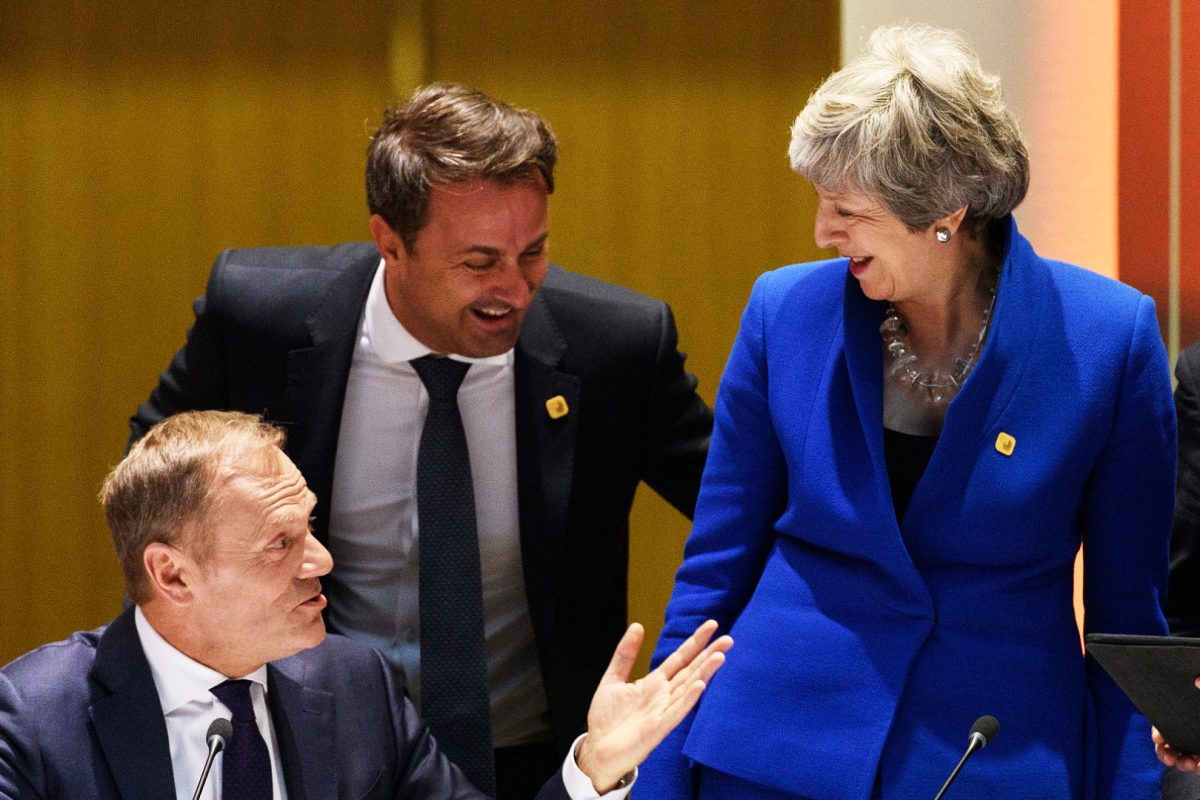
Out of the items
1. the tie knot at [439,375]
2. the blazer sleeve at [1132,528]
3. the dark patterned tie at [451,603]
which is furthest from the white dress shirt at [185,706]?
the blazer sleeve at [1132,528]

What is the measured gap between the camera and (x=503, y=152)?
9.25 ft

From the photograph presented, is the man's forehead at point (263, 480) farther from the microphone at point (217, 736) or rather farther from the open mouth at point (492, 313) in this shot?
the open mouth at point (492, 313)

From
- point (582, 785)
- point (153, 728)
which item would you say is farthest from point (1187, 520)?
point (153, 728)

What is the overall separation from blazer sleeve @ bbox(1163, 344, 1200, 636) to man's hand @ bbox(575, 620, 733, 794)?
73cm

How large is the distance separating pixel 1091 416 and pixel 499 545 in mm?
1195

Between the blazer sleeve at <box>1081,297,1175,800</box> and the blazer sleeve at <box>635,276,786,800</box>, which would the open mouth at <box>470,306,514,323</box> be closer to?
the blazer sleeve at <box>635,276,786,800</box>

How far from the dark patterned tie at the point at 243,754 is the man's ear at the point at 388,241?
82 centimetres

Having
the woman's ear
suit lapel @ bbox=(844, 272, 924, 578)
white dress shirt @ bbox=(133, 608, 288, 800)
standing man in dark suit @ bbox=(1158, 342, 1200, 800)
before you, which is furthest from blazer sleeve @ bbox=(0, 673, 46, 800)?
standing man in dark suit @ bbox=(1158, 342, 1200, 800)

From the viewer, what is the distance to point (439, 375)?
2.85 metres

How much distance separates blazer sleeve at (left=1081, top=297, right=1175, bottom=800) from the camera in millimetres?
1989

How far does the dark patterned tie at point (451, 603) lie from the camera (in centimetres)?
277

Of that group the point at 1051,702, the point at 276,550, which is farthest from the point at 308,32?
the point at 1051,702

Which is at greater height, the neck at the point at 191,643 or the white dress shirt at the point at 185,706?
the neck at the point at 191,643

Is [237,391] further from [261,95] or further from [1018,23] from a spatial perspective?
[1018,23]
